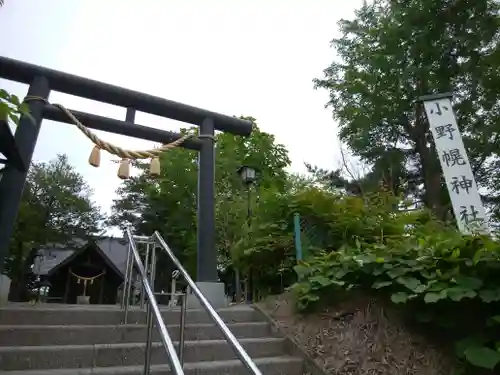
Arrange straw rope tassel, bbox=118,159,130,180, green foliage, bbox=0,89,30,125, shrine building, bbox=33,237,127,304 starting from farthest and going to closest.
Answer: shrine building, bbox=33,237,127,304 → straw rope tassel, bbox=118,159,130,180 → green foliage, bbox=0,89,30,125

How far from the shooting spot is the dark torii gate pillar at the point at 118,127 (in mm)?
3922

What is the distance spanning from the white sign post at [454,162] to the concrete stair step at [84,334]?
3.95m

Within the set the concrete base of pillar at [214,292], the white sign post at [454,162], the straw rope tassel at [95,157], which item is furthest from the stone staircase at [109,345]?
the white sign post at [454,162]

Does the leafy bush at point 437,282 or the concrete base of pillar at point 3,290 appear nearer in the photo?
the leafy bush at point 437,282

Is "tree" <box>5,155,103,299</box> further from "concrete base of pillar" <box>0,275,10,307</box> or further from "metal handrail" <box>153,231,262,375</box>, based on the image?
"metal handrail" <box>153,231,262,375</box>

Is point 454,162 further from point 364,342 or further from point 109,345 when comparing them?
point 109,345

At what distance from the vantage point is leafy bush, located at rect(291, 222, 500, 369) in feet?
8.64

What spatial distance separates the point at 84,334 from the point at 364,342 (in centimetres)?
226

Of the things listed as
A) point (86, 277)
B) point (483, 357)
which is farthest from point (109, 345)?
point (86, 277)

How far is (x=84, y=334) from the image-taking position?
2930mm

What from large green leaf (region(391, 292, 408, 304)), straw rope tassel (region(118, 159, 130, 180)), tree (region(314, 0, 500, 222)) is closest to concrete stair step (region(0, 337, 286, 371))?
large green leaf (region(391, 292, 408, 304))

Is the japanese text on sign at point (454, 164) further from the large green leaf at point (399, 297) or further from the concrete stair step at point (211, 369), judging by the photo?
the concrete stair step at point (211, 369)

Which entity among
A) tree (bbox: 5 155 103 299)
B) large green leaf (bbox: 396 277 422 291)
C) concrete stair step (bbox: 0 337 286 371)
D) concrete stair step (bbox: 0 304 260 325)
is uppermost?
tree (bbox: 5 155 103 299)

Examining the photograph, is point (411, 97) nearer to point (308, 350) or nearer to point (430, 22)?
point (430, 22)
